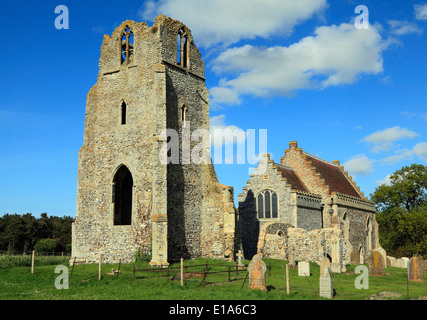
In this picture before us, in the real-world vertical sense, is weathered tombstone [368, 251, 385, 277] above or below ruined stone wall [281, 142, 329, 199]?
below

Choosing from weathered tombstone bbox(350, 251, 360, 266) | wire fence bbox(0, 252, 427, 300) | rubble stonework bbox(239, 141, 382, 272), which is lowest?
weathered tombstone bbox(350, 251, 360, 266)

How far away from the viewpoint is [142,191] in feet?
83.1

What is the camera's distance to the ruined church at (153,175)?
82.7ft

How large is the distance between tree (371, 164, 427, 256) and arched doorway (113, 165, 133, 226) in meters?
31.3

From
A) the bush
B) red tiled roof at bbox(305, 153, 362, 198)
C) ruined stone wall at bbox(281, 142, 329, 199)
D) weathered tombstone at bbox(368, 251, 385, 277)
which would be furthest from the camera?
the bush

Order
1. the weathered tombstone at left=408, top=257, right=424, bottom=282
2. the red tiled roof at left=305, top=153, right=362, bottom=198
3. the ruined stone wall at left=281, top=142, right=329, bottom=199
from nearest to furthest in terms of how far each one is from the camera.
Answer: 1. the weathered tombstone at left=408, top=257, right=424, bottom=282
2. the ruined stone wall at left=281, top=142, right=329, bottom=199
3. the red tiled roof at left=305, top=153, right=362, bottom=198

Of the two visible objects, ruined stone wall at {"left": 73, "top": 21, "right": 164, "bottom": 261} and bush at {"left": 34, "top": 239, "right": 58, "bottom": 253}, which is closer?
ruined stone wall at {"left": 73, "top": 21, "right": 164, "bottom": 261}

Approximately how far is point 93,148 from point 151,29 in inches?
346

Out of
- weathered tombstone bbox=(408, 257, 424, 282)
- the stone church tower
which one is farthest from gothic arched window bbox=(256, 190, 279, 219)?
weathered tombstone bbox=(408, 257, 424, 282)

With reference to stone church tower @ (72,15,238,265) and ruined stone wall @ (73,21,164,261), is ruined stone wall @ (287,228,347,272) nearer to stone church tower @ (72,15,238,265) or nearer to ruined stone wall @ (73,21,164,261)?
stone church tower @ (72,15,238,265)

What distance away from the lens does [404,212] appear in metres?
47.3

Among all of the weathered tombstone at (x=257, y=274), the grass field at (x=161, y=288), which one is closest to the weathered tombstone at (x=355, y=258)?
the grass field at (x=161, y=288)

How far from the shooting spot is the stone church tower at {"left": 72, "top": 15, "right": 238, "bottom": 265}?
25359 mm

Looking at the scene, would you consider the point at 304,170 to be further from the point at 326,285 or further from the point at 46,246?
the point at 46,246
